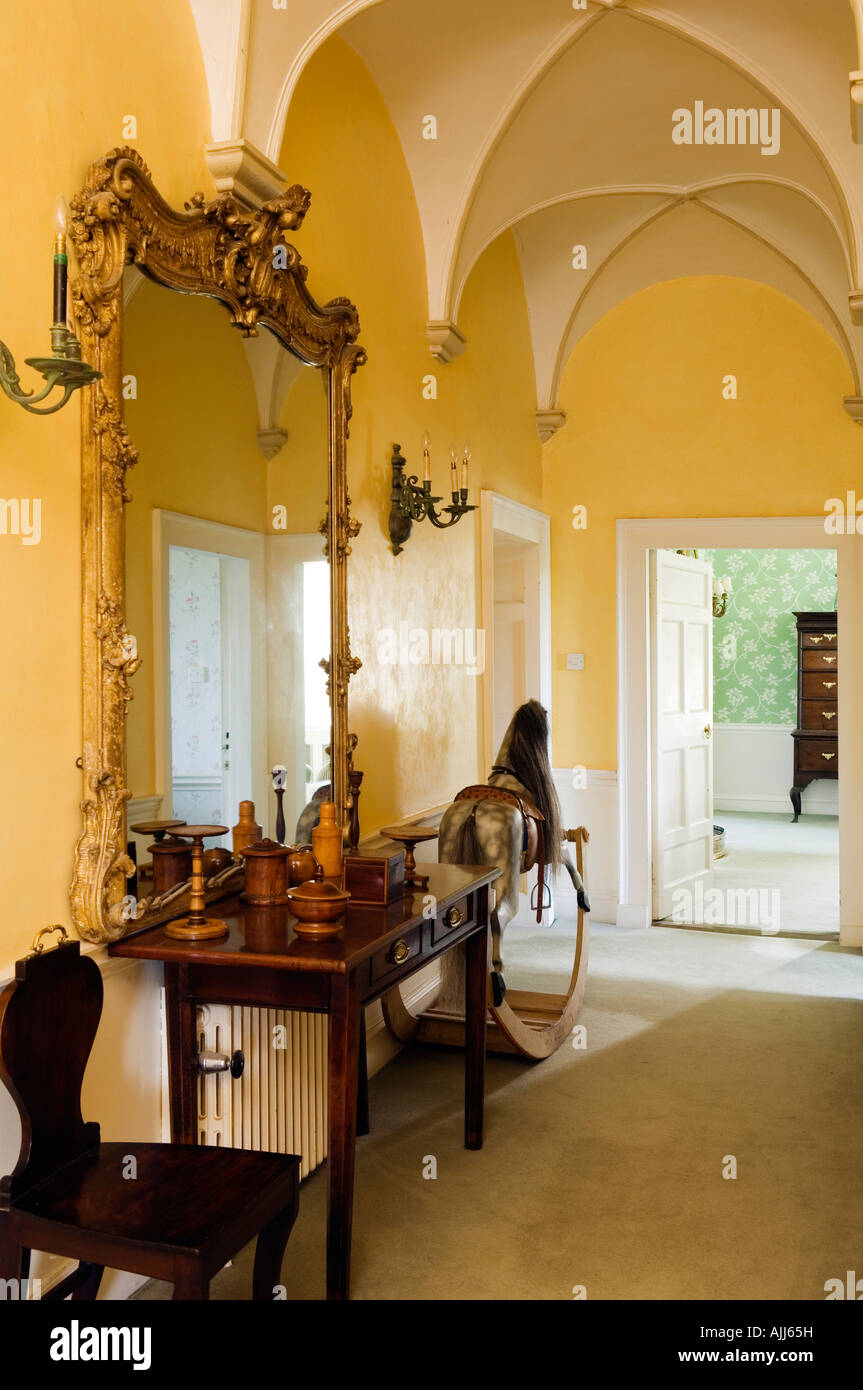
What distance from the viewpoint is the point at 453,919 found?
3.26 m

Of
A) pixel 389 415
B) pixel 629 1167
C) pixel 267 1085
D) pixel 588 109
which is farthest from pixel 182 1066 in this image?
pixel 588 109

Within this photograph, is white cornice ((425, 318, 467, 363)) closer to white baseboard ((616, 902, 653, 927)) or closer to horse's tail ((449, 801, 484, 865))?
horse's tail ((449, 801, 484, 865))

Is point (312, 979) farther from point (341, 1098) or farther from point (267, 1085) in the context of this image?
point (267, 1085)

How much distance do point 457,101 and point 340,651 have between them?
230 cm

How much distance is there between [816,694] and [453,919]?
27.4 feet

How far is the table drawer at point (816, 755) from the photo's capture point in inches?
422

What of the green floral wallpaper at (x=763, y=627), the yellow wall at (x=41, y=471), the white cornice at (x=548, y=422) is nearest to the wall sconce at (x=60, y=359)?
the yellow wall at (x=41, y=471)

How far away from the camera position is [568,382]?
6.78 m

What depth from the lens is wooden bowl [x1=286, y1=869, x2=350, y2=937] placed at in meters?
2.57

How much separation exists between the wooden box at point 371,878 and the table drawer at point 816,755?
866cm

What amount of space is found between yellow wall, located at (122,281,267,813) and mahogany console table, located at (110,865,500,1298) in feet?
1.35

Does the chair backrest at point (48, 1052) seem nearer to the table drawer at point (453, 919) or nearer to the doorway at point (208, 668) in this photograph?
the doorway at point (208, 668)

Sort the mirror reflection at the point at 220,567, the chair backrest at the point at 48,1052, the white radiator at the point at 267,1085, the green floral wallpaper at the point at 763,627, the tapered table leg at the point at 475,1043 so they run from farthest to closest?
the green floral wallpaper at the point at 763,627, the tapered table leg at the point at 475,1043, the white radiator at the point at 267,1085, the mirror reflection at the point at 220,567, the chair backrest at the point at 48,1052
